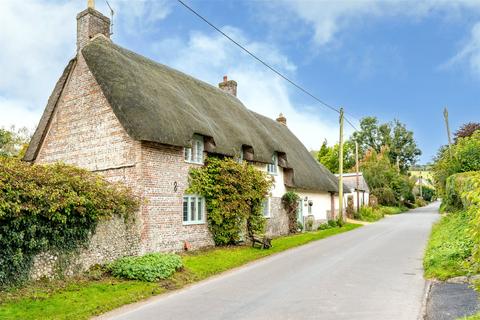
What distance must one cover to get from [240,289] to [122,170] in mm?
6894

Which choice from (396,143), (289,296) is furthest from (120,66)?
(396,143)

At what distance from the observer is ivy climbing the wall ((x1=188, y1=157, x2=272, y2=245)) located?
17234 mm

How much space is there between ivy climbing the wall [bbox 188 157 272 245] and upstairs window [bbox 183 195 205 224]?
11.8 inches

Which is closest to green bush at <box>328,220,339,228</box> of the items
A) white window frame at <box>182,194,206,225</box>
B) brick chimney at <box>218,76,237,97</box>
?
brick chimney at <box>218,76,237,97</box>

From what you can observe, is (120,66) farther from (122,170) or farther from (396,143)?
(396,143)

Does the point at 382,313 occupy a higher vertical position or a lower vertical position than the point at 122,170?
lower

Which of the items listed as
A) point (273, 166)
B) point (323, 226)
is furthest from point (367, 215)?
point (273, 166)

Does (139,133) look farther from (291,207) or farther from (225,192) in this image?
(291,207)

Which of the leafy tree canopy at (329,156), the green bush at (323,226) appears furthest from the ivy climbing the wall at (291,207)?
the leafy tree canopy at (329,156)

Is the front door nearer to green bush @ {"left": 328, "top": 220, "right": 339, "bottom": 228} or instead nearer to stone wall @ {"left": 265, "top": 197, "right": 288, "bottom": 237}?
stone wall @ {"left": 265, "top": 197, "right": 288, "bottom": 237}

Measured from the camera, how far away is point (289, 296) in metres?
9.67

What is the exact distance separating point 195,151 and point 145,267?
6680mm

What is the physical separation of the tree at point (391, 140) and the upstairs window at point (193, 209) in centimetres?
7035

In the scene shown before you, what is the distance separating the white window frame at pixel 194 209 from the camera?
16.5 meters
